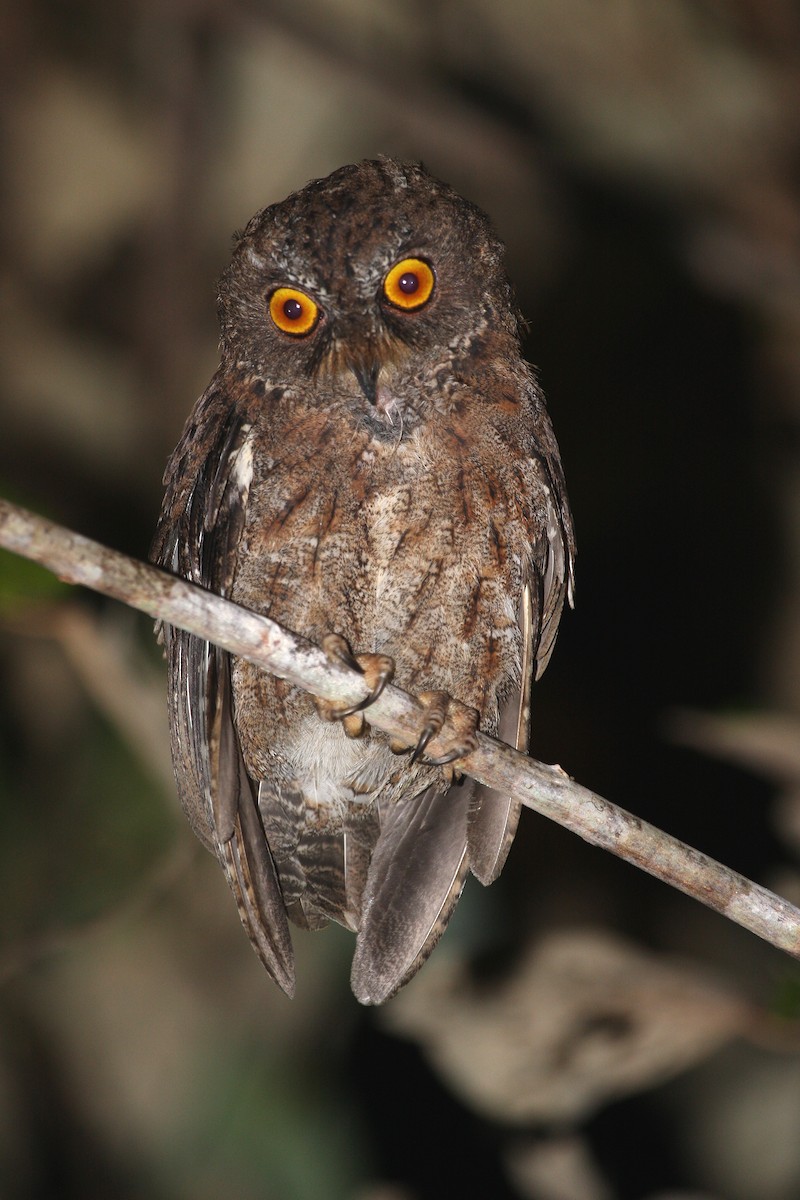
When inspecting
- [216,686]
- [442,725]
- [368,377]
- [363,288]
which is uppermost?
[363,288]

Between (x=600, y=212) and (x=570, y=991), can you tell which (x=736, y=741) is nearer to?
(x=570, y=991)

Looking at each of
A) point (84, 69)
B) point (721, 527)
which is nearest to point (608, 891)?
point (721, 527)

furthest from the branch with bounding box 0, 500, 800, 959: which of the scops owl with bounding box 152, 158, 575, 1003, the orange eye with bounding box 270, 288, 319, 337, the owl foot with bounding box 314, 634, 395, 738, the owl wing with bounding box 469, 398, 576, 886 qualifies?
the orange eye with bounding box 270, 288, 319, 337

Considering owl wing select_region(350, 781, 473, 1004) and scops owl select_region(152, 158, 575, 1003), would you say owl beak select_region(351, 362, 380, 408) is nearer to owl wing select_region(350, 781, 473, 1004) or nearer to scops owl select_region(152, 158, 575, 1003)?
scops owl select_region(152, 158, 575, 1003)

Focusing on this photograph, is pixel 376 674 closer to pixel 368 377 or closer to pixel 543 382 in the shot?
pixel 368 377

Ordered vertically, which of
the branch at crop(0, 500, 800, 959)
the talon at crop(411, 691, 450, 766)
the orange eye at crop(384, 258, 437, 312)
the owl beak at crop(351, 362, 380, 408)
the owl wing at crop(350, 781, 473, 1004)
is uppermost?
the orange eye at crop(384, 258, 437, 312)

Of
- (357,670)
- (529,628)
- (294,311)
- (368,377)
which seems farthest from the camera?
(529,628)

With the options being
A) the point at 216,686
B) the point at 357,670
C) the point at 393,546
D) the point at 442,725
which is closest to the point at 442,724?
the point at 442,725

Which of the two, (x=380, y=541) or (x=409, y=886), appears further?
(x=409, y=886)
